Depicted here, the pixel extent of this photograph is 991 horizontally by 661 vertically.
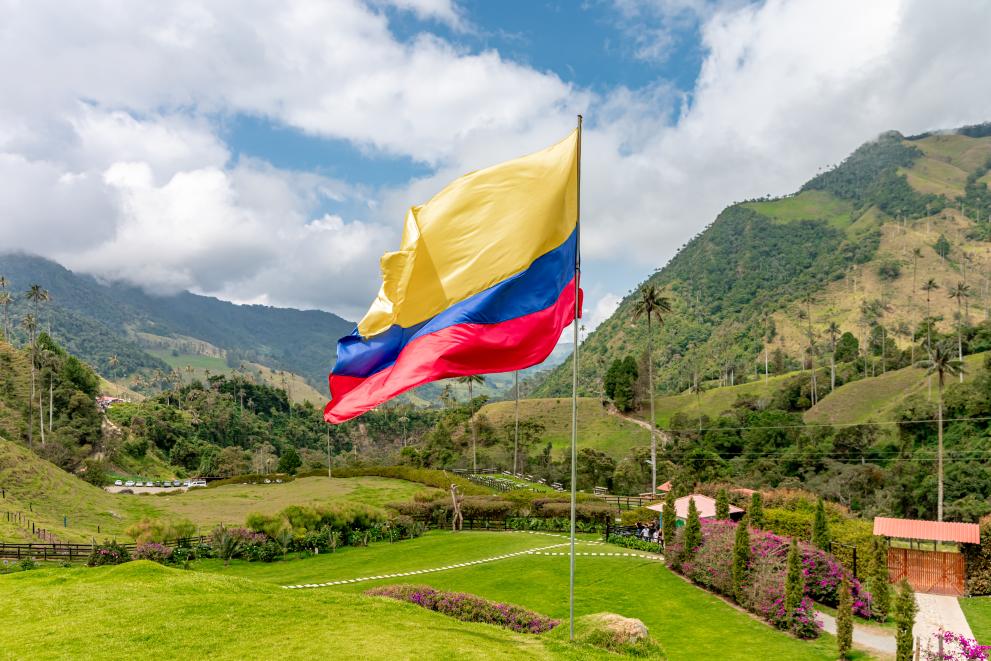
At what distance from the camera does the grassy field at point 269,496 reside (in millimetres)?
50406

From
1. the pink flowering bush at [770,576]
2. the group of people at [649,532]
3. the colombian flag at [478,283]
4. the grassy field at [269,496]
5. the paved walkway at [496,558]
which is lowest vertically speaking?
the grassy field at [269,496]

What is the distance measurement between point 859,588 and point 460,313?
19.2m

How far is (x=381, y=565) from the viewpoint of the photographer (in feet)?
98.0

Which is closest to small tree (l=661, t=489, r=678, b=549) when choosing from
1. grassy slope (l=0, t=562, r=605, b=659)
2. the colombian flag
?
grassy slope (l=0, t=562, r=605, b=659)

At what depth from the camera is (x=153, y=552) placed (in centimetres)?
3095

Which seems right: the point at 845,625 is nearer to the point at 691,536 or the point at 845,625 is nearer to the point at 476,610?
the point at 691,536

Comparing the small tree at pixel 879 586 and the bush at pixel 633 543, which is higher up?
the small tree at pixel 879 586

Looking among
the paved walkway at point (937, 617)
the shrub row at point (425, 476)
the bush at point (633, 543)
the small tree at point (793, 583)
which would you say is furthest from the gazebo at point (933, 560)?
the shrub row at point (425, 476)

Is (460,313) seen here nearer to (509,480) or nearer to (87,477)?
(509,480)

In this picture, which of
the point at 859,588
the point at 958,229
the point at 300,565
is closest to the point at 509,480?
the point at 300,565

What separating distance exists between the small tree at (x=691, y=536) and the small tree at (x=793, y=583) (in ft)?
19.1

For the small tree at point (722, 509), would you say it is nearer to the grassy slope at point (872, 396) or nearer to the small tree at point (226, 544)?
the small tree at point (226, 544)

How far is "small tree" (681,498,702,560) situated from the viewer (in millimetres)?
25562

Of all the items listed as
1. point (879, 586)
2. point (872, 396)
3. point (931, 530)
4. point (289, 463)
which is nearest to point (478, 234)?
point (879, 586)
